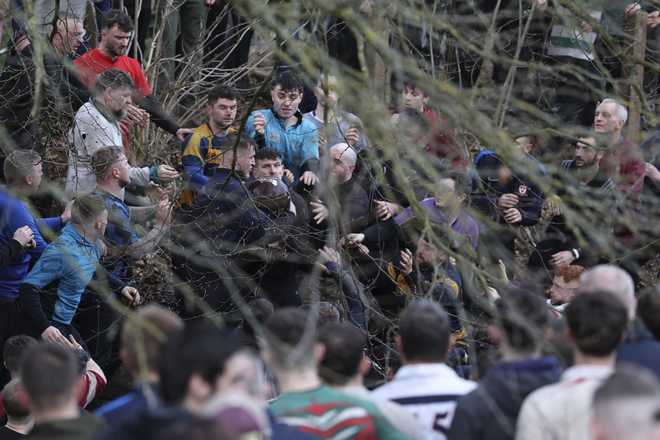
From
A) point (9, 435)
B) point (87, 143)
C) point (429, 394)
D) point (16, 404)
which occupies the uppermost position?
point (429, 394)

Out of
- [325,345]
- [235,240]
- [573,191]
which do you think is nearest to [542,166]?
[573,191]

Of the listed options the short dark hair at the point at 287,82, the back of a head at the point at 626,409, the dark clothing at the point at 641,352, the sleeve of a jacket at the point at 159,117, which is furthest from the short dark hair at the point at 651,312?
the sleeve of a jacket at the point at 159,117

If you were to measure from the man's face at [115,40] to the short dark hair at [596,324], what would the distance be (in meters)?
5.85

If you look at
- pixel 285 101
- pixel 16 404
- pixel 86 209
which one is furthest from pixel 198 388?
pixel 285 101

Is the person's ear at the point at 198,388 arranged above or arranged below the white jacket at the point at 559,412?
above

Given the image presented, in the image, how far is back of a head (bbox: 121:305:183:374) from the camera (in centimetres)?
534

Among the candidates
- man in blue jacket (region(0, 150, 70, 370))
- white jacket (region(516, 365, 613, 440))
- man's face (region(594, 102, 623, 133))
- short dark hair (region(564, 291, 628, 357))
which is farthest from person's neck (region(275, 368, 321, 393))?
man's face (region(594, 102, 623, 133))

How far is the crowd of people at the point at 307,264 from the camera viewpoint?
17.5ft

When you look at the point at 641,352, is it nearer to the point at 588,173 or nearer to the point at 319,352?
the point at 319,352

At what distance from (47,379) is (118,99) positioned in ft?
16.4

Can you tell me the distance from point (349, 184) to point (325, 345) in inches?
178

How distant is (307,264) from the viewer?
9.92 metres

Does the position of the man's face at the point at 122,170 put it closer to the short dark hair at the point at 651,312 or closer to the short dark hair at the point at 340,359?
the short dark hair at the point at 340,359

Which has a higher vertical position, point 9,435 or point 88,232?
point 88,232
